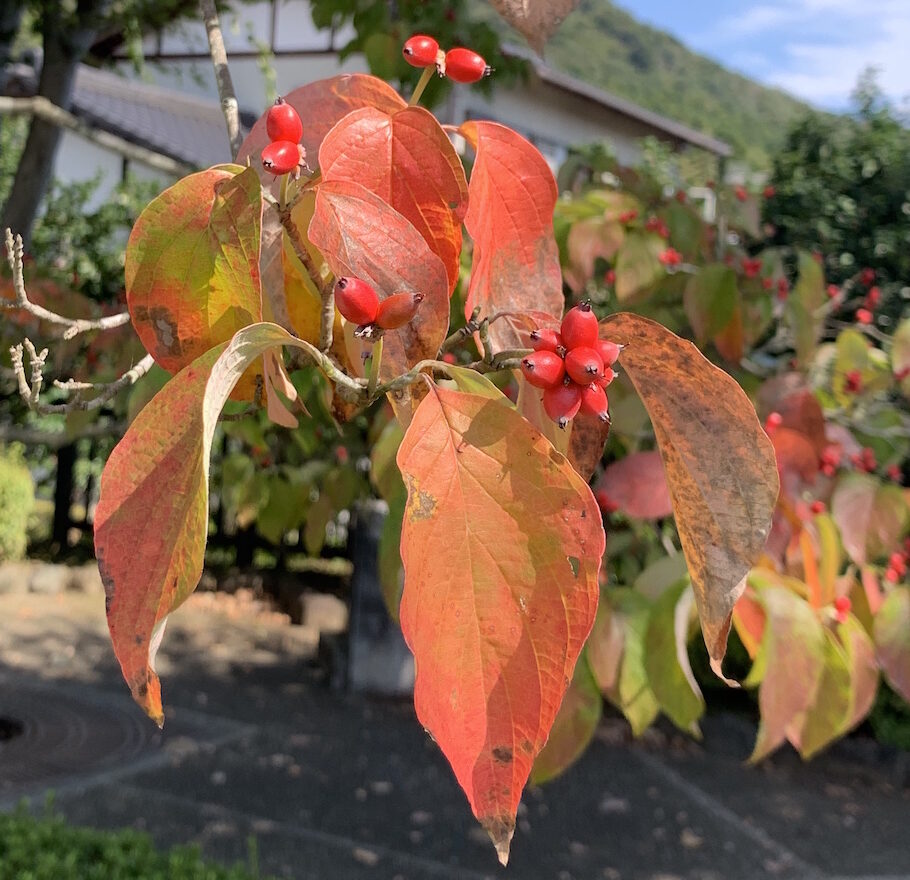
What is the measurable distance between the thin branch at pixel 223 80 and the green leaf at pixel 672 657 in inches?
27.0

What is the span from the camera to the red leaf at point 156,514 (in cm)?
39

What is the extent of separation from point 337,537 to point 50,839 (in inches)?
234

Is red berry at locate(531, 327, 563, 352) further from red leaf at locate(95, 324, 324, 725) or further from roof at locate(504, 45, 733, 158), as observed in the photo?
roof at locate(504, 45, 733, 158)

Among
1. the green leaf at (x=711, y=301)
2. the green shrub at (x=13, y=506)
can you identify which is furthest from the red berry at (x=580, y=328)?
the green shrub at (x=13, y=506)

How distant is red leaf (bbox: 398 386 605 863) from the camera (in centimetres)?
42

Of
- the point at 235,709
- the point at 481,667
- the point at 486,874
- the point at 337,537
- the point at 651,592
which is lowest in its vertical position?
the point at 337,537

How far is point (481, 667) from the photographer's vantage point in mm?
429

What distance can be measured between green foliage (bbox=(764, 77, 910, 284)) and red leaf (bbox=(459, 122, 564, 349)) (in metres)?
6.67

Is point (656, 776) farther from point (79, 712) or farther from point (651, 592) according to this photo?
point (651, 592)

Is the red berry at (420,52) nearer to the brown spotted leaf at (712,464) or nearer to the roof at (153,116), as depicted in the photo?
the brown spotted leaf at (712,464)

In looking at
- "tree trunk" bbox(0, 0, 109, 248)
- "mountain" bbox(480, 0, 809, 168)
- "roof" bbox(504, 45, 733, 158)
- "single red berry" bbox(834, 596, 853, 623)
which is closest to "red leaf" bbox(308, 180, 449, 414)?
"single red berry" bbox(834, 596, 853, 623)

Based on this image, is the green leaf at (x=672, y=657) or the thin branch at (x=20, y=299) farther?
the green leaf at (x=672, y=657)

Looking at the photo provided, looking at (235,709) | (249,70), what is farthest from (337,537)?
(249,70)

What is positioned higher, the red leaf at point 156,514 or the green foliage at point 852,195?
the red leaf at point 156,514
